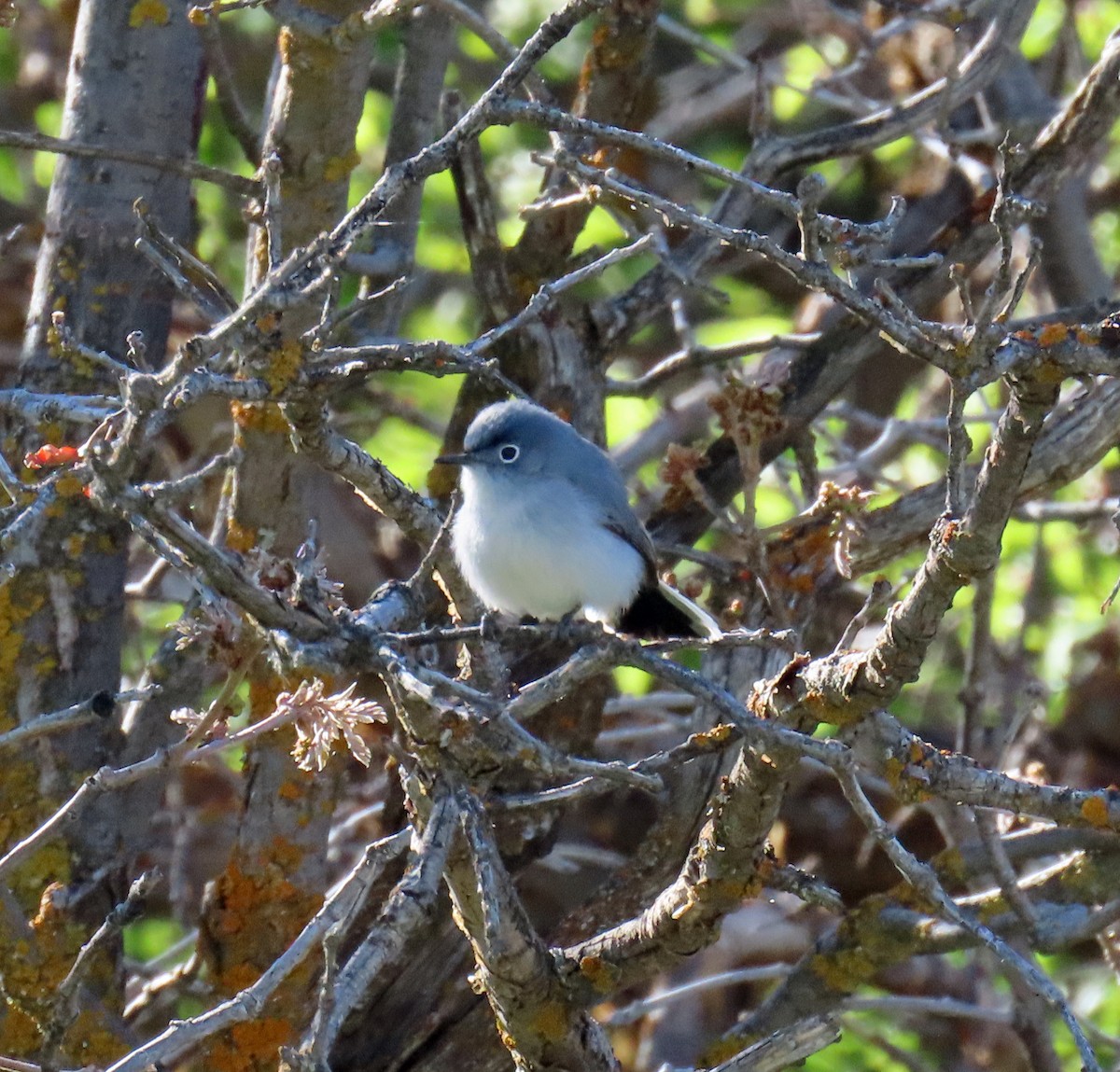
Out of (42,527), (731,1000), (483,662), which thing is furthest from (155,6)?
(731,1000)

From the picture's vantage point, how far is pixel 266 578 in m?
2.35

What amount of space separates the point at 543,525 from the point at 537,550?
0.07m

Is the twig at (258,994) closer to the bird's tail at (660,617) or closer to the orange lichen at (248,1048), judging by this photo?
the orange lichen at (248,1048)

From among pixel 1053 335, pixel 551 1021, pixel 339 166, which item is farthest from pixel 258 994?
pixel 339 166

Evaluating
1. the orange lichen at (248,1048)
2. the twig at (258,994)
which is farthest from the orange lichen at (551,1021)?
the orange lichen at (248,1048)

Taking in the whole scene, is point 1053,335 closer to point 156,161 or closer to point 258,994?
point 258,994

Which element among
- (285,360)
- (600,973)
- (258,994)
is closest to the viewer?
(258,994)

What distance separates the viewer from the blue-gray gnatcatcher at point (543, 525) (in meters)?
3.72

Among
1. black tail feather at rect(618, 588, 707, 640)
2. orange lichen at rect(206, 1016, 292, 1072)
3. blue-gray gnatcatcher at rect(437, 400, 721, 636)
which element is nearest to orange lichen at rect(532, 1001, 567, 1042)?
orange lichen at rect(206, 1016, 292, 1072)

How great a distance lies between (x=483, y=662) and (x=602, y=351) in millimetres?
1554

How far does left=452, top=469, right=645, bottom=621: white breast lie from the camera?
146 inches

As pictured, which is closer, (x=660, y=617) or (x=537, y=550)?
(x=537, y=550)

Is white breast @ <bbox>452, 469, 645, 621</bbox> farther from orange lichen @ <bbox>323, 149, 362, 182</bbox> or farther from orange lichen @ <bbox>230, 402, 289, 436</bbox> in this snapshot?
orange lichen @ <bbox>323, 149, 362, 182</bbox>

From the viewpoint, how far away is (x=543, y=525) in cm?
378
